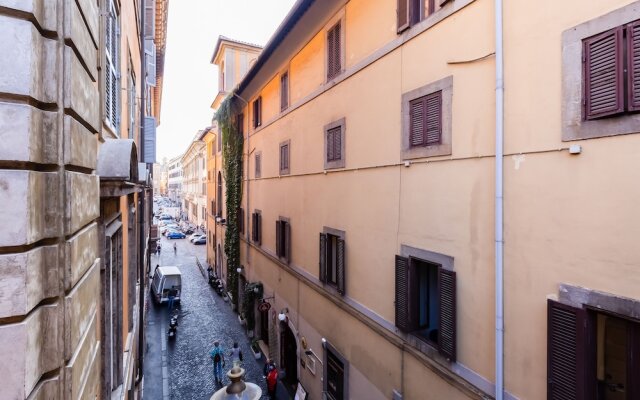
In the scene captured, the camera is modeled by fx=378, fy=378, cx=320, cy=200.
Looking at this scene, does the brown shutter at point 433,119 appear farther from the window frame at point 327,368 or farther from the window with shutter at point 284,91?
the window with shutter at point 284,91

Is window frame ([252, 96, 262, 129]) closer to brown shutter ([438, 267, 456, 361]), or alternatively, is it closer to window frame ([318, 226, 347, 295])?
window frame ([318, 226, 347, 295])

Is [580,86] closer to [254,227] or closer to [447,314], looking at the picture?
[447,314]

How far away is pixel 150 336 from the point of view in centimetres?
1930

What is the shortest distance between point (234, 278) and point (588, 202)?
20.4 metres

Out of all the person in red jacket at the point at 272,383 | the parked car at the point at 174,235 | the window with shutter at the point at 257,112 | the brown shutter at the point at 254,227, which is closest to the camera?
the person in red jacket at the point at 272,383

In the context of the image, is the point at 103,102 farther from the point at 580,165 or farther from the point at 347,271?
the point at 347,271

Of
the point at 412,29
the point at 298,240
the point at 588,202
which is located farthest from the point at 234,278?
the point at 588,202

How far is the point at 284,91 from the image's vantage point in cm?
1433

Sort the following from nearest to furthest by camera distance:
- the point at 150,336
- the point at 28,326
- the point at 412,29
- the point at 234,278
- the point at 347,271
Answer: the point at 28,326 < the point at 412,29 < the point at 347,271 < the point at 150,336 < the point at 234,278

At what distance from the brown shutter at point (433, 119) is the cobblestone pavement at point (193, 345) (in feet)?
37.8

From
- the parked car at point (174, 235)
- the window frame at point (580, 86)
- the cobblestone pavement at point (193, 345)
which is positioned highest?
the window frame at point (580, 86)

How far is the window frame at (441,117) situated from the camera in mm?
6105

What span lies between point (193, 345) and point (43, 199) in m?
17.8

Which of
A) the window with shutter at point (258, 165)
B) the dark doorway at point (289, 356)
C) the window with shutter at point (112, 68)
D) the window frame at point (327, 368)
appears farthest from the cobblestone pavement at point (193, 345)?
the window with shutter at point (112, 68)
